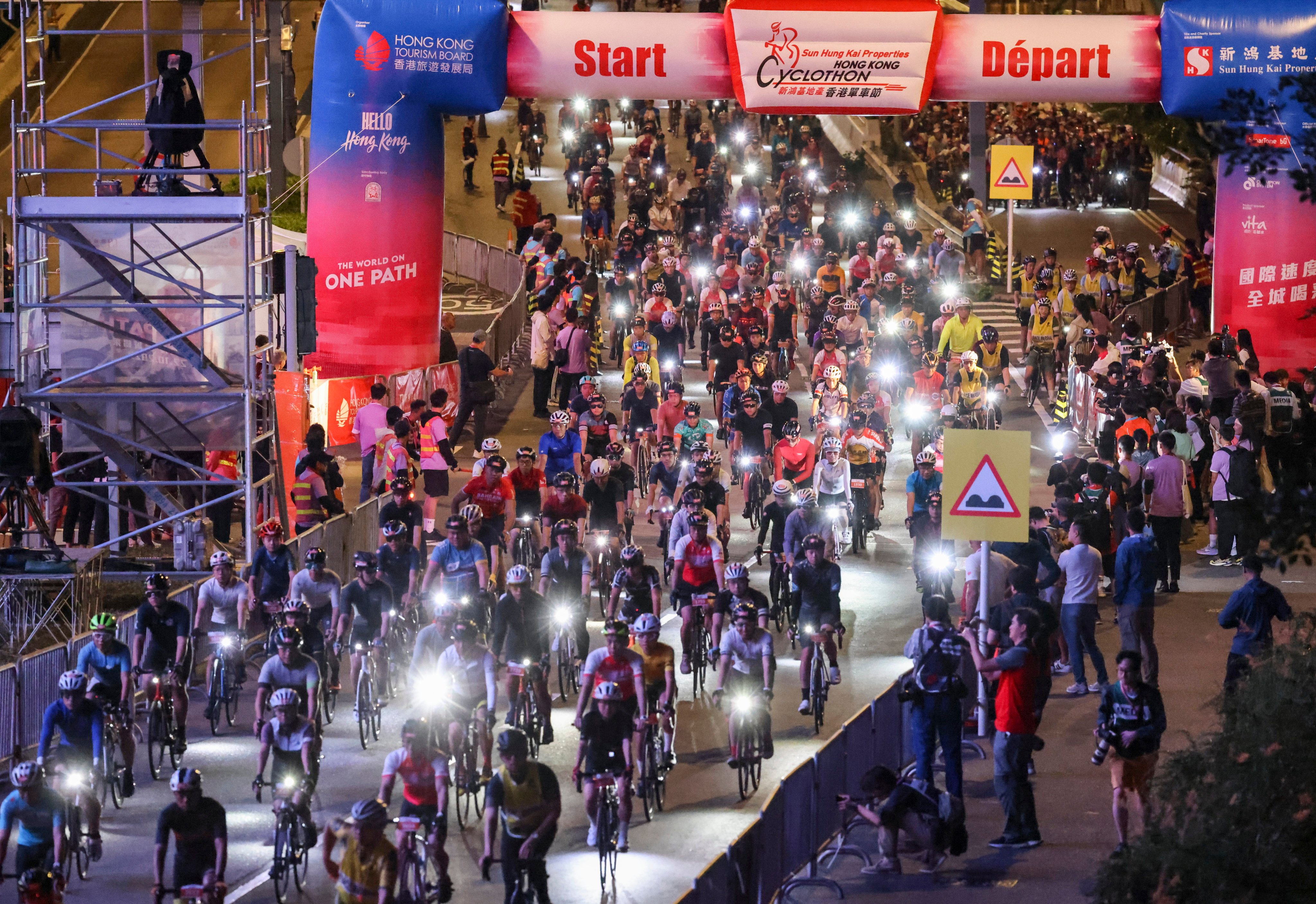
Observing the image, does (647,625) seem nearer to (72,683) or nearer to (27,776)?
(72,683)

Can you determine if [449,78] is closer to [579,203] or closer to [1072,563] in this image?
[1072,563]

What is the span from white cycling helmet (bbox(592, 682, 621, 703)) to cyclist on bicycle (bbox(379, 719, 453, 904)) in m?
1.28

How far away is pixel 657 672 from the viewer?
620 inches

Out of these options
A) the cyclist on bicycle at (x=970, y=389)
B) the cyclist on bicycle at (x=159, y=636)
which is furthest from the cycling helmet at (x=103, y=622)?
the cyclist on bicycle at (x=970, y=389)

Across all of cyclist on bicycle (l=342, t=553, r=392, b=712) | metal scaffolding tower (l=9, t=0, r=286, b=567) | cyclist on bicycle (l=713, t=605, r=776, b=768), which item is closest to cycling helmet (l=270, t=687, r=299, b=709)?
cyclist on bicycle (l=342, t=553, r=392, b=712)

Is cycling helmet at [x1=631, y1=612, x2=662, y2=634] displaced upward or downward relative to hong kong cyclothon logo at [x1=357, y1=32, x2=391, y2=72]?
downward

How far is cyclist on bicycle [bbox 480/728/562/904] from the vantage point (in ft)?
42.0

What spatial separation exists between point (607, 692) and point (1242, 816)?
5510mm

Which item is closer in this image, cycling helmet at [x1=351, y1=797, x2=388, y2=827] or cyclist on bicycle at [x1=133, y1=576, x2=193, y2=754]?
cycling helmet at [x1=351, y1=797, x2=388, y2=827]

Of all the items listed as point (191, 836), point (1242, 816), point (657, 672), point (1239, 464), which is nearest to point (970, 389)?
point (1239, 464)

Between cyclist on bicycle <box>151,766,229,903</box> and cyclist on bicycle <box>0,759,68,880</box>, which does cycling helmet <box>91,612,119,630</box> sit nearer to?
cyclist on bicycle <box>0,759,68,880</box>

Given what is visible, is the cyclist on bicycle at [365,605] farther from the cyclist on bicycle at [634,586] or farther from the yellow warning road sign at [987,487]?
the yellow warning road sign at [987,487]

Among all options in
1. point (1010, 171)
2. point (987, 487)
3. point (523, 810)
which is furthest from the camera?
point (1010, 171)

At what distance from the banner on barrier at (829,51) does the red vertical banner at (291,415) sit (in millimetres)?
6750
